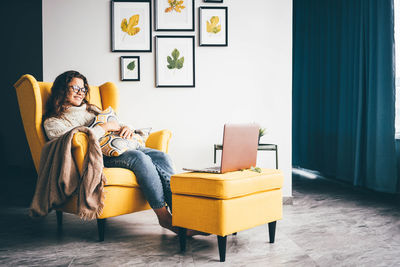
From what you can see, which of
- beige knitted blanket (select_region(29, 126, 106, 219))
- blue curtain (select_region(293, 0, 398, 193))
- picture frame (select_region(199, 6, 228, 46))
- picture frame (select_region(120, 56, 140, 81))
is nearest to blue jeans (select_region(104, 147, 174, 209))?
beige knitted blanket (select_region(29, 126, 106, 219))

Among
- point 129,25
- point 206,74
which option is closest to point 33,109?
point 129,25

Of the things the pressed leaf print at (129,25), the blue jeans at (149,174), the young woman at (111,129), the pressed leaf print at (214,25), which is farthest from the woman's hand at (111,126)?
the pressed leaf print at (214,25)

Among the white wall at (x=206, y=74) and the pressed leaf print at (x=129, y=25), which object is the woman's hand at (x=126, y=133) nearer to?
the white wall at (x=206, y=74)

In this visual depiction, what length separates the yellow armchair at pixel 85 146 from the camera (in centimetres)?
216

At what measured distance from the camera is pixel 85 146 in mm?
2176

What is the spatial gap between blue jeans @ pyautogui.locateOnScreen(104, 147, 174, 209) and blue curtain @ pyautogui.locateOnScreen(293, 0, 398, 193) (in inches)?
91.0

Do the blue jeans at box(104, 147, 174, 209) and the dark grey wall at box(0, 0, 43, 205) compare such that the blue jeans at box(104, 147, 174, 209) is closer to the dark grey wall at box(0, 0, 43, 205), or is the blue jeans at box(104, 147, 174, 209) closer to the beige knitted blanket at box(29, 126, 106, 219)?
the beige knitted blanket at box(29, 126, 106, 219)

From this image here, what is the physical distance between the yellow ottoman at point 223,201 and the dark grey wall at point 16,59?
15.9 feet

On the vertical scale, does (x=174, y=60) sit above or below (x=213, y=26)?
below

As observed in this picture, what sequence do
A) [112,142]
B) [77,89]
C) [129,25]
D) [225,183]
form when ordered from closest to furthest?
[225,183] → [112,142] → [77,89] → [129,25]

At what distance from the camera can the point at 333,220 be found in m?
2.66

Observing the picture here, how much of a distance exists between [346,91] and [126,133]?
2.87 meters

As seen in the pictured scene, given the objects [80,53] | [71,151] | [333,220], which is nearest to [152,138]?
[71,151]

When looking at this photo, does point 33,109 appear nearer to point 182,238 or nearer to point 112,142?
point 112,142
